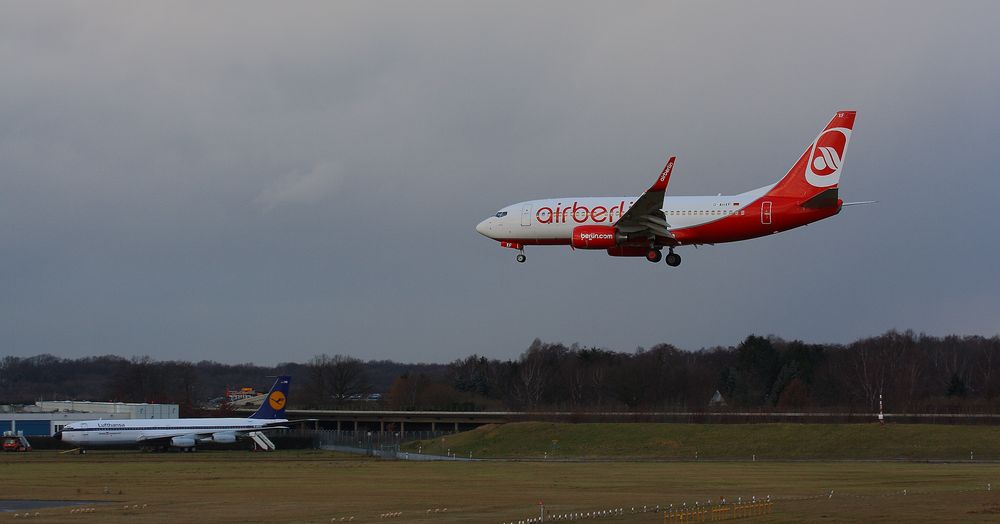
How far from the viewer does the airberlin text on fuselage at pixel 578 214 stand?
5981 centimetres

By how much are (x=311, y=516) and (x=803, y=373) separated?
12138 centimetres

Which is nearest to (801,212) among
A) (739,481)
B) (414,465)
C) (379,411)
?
(739,481)

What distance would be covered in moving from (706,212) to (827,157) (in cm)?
690

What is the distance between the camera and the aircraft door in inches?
2250

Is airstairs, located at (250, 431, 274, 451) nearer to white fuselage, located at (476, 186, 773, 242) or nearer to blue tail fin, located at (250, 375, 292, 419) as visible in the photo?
blue tail fin, located at (250, 375, 292, 419)

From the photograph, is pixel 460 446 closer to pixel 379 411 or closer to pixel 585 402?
pixel 379 411

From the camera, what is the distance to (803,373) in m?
158

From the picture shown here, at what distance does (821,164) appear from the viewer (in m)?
59.2

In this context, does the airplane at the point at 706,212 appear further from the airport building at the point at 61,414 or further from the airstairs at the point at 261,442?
the airport building at the point at 61,414

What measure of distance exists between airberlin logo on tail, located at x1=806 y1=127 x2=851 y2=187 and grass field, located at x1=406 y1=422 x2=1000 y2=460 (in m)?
36.8

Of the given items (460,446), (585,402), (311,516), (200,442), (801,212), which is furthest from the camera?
(585,402)

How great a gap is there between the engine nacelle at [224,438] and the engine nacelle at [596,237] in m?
53.2

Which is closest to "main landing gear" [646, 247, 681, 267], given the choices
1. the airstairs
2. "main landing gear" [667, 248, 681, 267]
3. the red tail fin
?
"main landing gear" [667, 248, 681, 267]

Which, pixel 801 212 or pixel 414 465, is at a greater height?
pixel 801 212
